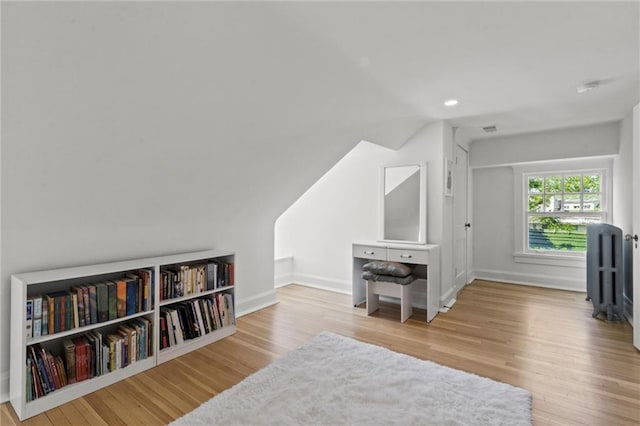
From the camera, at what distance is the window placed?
452 centimetres

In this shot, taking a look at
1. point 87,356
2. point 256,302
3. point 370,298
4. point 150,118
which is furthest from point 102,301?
point 370,298

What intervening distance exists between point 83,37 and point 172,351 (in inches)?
86.5

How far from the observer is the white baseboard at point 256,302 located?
11.5 feet

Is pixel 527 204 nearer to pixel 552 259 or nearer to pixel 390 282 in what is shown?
pixel 552 259

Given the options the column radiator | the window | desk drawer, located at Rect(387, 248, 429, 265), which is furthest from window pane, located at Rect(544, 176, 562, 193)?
desk drawer, located at Rect(387, 248, 429, 265)

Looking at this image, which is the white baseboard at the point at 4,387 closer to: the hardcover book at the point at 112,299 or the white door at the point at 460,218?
the hardcover book at the point at 112,299

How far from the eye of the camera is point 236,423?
1.72m

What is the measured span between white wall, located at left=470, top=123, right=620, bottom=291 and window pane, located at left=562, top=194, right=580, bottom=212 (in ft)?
1.58

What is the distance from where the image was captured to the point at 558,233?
4.78 meters

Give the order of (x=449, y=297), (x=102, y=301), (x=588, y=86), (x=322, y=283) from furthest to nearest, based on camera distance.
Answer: (x=322, y=283) < (x=449, y=297) < (x=588, y=86) < (x=102, y=301)

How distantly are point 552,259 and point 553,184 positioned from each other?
1.13 metres

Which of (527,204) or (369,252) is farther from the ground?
(527,204)

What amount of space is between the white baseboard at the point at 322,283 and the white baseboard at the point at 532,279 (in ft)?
7.71

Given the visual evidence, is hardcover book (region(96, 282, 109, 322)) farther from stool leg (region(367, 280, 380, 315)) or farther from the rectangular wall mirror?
the rectangular wall mirror
